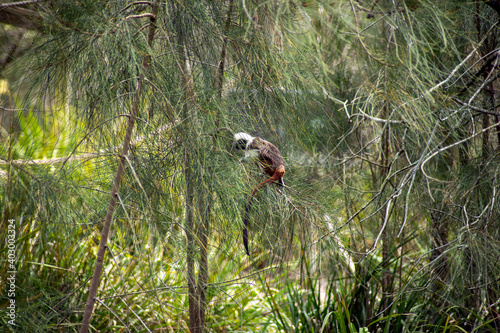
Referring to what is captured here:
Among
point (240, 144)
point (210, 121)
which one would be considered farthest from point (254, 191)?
point (210, 121)

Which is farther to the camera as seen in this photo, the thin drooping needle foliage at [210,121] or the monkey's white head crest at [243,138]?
the monkey's white head crest at [243,138]

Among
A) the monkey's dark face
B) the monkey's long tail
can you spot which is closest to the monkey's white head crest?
the monkey's dark face

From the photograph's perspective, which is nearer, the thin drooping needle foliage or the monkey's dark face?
the thin drooping needle foliage

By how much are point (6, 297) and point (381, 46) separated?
7.21ft

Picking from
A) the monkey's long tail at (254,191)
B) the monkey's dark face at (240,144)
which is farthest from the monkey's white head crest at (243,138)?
the monkey's long tail at (254,191)

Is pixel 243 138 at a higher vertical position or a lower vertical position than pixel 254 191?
Answer: higher

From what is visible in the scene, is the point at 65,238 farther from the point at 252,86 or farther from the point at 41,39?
the point at 252,86

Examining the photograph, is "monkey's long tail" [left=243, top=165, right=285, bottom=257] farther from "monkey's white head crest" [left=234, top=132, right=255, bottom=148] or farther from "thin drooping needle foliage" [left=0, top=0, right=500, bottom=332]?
"monkey's white head crest" [left=234, top=132, right=255, bottom=148]

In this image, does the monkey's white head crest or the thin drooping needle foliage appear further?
the monkey's white head crest

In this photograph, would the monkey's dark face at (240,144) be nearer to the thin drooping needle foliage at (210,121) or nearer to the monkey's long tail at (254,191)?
the thin drooping needle foliage at (210,121)

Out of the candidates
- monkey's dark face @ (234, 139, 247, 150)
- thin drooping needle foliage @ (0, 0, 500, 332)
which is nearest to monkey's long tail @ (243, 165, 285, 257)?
thin drooping needle foliage @ (0, 0, 500, 332)

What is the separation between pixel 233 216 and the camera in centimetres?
130

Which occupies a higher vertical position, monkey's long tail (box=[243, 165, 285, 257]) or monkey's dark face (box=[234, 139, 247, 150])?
monkey's dark face (box=[234, 139, 247, 150])

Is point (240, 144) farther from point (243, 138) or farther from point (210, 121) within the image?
point (210, 121)
